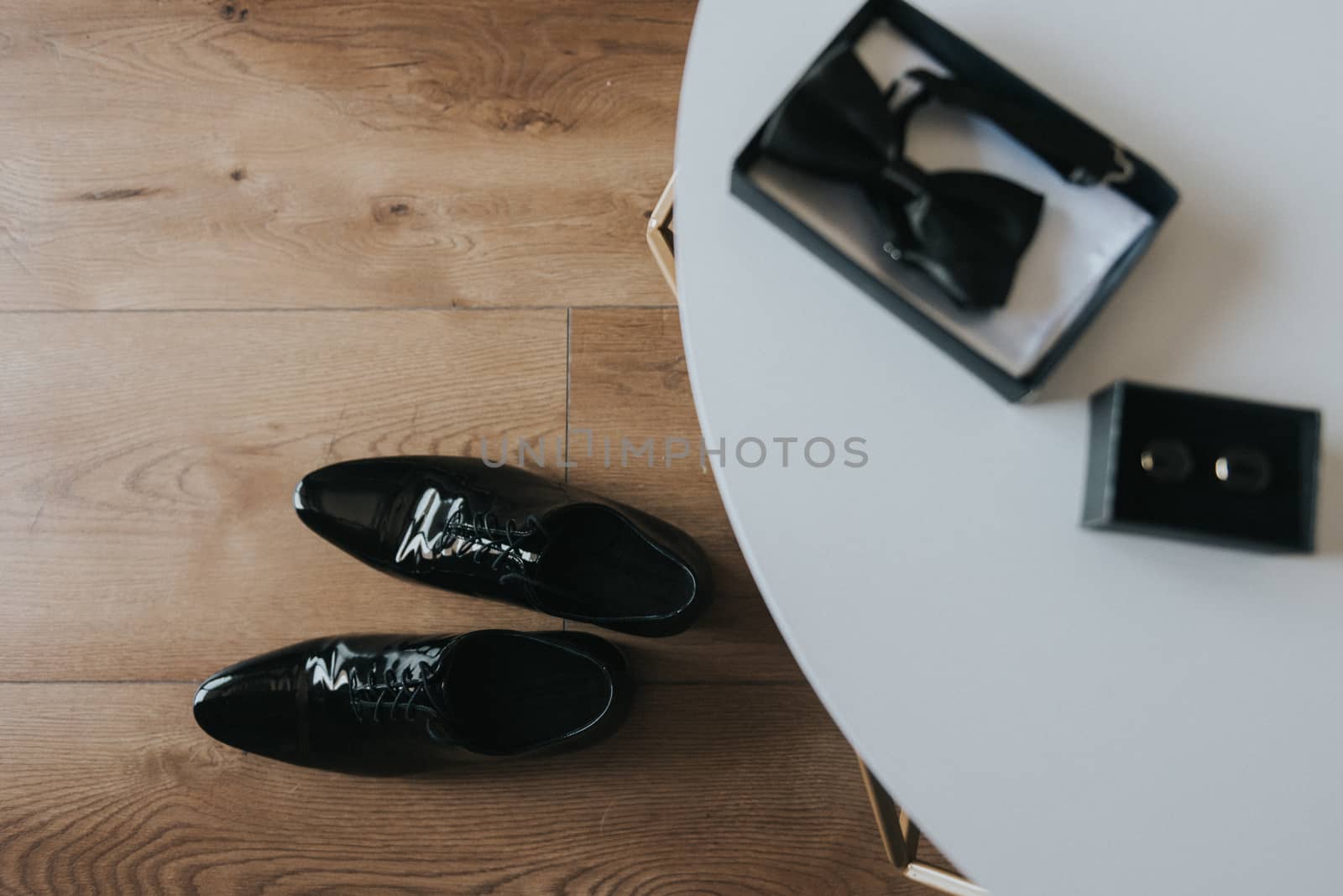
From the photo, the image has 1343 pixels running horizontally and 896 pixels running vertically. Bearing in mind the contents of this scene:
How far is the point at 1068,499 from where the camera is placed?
49cm

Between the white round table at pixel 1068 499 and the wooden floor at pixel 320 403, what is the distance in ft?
1.51

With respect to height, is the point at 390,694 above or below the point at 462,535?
below

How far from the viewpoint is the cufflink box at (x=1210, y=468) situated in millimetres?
443

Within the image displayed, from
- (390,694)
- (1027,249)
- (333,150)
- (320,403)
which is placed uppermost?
(1027,249)

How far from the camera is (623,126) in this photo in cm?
101

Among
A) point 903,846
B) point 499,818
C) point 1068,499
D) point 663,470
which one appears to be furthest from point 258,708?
point 1068,499

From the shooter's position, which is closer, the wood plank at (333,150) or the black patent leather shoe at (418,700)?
the black patent leather shoe at (418,700)

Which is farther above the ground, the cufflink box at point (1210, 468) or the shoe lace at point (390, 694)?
the cufflink box at point (1210, 468)

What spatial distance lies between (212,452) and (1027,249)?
2.97ft

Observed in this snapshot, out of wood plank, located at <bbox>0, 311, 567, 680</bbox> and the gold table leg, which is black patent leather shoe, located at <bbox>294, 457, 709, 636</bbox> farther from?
the gold table leg

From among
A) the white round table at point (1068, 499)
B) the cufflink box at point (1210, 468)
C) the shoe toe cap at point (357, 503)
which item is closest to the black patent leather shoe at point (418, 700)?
the shoe toe cap at point (357, 503)

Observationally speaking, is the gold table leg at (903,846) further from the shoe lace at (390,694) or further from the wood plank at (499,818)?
the shoe lace at (390,694)

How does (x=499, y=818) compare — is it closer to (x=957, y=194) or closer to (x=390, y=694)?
(x=390, y=694)

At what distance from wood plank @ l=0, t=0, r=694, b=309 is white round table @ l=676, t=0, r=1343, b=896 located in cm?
49
